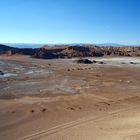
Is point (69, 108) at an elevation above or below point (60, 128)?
above

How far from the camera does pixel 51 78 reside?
94.2ft

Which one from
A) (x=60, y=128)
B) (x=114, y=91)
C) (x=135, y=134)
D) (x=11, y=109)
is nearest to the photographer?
(x=135, y=134)

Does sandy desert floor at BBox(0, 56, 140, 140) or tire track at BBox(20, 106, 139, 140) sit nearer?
tire track at BBox(20, 106, 139, 140)

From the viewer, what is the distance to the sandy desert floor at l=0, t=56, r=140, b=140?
13.0 meters

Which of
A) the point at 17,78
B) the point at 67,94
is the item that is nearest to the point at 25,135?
the point at 67,94

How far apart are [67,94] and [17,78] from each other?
8.38 m

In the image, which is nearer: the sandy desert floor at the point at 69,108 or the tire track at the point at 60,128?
the tire track at the point at 60,128

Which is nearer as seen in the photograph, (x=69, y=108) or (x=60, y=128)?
(x=60, y=128)

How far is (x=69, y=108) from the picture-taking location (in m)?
17.2

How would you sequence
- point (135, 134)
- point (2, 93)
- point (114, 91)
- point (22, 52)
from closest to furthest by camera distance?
point (135, 134)
point (2, 93)
point (114, 91)
point (22, 52)

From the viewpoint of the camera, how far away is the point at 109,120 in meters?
14.8

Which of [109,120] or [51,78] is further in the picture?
[51,78]

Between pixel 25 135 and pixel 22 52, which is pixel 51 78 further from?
pixel 22 52

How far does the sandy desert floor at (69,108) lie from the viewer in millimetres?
12959
